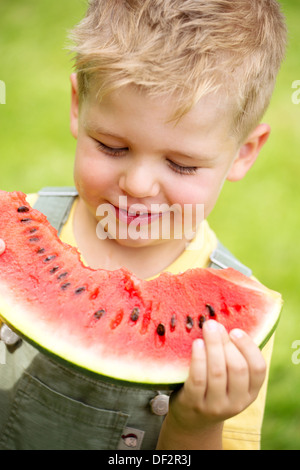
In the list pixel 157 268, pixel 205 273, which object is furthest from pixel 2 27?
pixel 205 273

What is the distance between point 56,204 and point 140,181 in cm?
64

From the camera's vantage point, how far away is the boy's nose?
4.65 ft

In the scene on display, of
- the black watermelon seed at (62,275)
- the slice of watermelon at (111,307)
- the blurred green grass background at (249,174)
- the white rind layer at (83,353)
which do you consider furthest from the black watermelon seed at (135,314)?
the blurred green grass background at (249,174)

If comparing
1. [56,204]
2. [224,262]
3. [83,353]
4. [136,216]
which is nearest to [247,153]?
[224,262]

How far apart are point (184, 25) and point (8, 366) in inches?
46.2

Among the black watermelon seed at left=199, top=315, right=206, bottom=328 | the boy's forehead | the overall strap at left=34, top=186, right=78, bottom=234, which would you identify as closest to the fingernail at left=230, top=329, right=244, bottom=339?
the black watermelon seed at left=199, top=315, right=206, bottom=328

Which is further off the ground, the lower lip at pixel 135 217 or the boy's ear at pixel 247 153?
the boy's ear at pixel 247 153

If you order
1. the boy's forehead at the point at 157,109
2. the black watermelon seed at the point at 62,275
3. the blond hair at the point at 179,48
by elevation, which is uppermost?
the blond hair at the point at 179,48

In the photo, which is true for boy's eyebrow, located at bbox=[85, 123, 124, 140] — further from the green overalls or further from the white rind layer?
the green overalls

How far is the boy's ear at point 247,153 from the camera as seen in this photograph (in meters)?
1.77

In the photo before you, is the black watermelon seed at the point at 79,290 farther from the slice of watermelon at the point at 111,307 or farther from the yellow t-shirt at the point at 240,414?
the yellow t-shirt at the point at 240,414

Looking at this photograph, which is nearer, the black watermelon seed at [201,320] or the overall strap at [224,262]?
the black watermelon seed at [201,320]

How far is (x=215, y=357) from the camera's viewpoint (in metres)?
1.22

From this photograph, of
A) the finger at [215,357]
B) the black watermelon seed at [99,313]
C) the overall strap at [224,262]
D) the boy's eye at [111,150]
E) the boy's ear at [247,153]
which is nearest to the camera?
the finger at [215,357]
